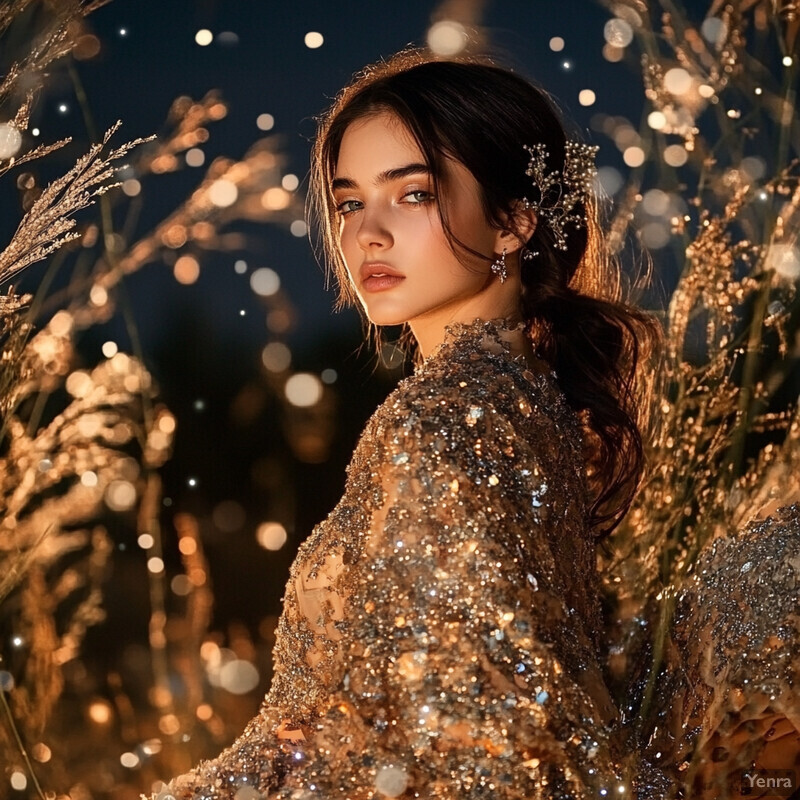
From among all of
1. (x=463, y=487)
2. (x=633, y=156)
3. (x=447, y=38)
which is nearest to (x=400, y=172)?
(x=463, y=487)

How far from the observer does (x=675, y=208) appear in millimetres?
2262

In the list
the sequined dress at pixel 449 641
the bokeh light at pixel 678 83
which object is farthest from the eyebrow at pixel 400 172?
the bokeh light at pixel 678 83

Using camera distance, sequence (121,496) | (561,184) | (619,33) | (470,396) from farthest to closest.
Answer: (121,496) → (619,33) → (561,184) → (470,396)

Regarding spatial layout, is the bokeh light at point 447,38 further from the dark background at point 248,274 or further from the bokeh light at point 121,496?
the bokeh light at point 121,496

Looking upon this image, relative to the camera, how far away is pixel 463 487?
3.89 ft

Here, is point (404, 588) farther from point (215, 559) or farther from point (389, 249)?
point (215, 559)

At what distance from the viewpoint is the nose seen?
1519 millimetres

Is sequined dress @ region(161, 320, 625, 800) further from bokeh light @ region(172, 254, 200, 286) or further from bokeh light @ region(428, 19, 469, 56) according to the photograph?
bokeh light @ region(172, 254, 200, 286)

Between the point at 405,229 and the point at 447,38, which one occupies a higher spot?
the point at 447,38

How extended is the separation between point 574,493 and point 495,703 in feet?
1.15

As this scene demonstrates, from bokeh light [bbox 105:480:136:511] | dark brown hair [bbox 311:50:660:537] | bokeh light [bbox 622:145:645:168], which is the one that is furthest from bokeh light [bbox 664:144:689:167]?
bokeh light [bbox 105:480:136:511]

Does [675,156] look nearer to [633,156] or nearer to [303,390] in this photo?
[633,156]

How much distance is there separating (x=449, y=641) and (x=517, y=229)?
0.68m

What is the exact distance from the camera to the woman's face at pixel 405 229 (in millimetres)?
1521
